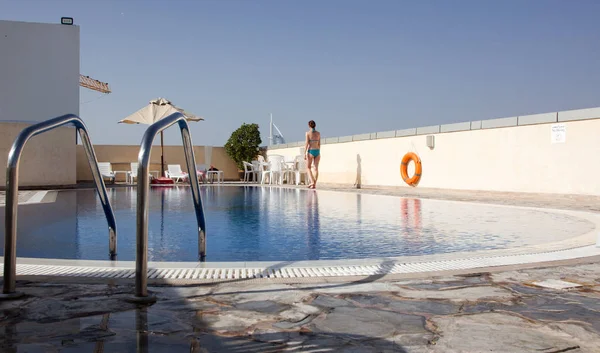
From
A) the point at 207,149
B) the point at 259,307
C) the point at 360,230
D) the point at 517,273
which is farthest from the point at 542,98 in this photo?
the point at 259,307

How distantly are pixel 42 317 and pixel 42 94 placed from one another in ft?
56.6

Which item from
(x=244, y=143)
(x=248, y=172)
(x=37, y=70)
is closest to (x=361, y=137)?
(x=248, y=172)

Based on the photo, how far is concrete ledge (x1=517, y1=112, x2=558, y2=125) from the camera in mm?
10297

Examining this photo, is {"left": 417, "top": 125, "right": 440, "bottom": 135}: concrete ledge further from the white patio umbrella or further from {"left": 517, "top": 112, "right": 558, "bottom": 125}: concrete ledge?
the white patio umbrella

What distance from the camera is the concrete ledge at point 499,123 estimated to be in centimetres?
1116

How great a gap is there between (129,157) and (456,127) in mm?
13459

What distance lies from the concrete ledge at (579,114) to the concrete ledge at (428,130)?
10.9 feet

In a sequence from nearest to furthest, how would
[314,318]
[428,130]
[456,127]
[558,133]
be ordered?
[314,318] < [558,133] < [456,127] < [428,130]

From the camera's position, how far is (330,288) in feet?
8.96

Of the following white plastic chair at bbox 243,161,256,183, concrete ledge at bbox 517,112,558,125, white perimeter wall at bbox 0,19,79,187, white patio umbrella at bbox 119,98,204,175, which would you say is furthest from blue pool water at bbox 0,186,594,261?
white plastic chair at bbox 243,161,256,183

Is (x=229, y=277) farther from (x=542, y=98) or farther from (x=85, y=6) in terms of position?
(x=542, y=98)

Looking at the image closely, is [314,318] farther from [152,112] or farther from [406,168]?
[152,112]

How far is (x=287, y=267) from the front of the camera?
3.24m

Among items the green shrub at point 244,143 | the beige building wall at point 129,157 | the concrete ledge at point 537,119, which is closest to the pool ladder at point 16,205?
the concrete ledge at point 537,119
